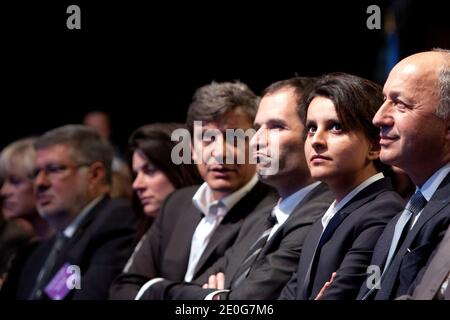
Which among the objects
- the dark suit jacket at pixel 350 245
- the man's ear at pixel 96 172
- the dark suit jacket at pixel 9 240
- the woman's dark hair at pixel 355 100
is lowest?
the dark suit jacket at pixel 9 240

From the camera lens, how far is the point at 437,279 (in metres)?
2.70

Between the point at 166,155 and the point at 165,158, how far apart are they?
2 centimetres

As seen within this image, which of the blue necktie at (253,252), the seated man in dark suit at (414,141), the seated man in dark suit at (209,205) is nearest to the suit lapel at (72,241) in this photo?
the seated man in dark suit at (209,205)

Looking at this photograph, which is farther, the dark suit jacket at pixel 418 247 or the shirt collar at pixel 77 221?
the shirt collar at pixel 77 221

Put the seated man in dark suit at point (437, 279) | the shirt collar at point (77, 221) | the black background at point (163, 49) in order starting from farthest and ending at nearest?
1. the black background at point (163, 49)
2. the shirt collar at point (77, 221)
3. the seated man in dark suit at point (437, 279)

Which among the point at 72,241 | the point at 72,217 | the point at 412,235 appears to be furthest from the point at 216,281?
the point at 72,217

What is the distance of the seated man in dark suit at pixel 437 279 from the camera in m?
2.68

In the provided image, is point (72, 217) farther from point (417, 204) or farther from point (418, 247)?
point (418, 247)

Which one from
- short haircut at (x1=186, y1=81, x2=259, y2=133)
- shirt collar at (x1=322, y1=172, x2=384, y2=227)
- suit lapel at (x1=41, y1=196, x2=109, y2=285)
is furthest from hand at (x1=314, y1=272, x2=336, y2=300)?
suit lapel at (x1=41, y1=196, x2=109, y2=285)

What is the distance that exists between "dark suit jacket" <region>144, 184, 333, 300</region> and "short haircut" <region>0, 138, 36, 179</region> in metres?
2.34

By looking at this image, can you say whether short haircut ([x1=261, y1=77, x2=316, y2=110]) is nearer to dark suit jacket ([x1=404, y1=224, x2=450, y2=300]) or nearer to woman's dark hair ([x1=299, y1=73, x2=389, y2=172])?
woman's dark hair ([x1=299, y1=73, x2=389, y2=172])

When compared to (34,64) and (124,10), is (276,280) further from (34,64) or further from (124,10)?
(34,64)

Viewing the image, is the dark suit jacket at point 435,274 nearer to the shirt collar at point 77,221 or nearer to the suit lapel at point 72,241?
the suit lapel at point 72,241
